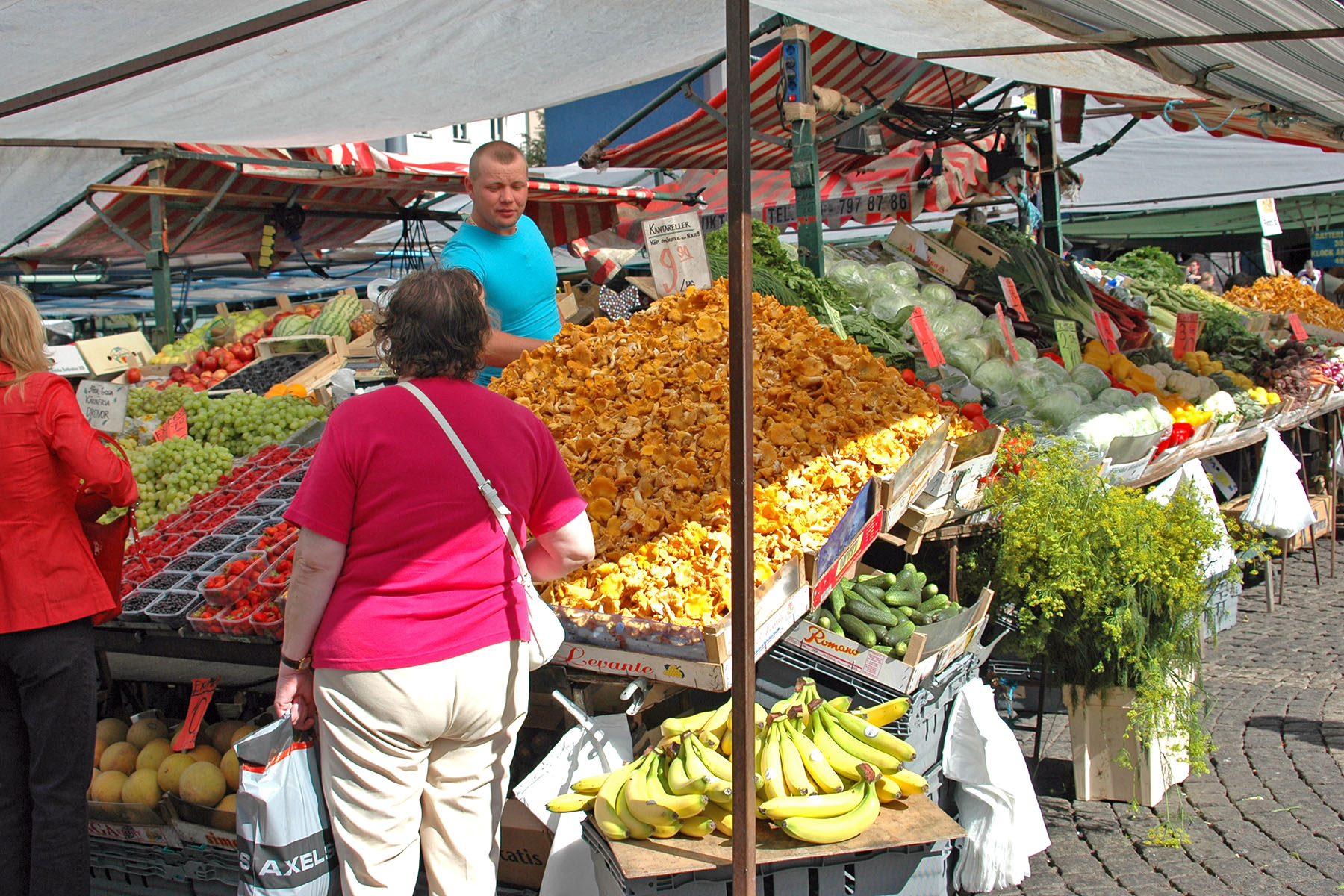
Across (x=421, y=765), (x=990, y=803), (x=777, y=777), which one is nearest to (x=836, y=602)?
(x=990, y=803)

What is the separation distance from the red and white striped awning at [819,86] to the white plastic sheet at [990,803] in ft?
13.3

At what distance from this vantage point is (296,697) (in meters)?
2.35

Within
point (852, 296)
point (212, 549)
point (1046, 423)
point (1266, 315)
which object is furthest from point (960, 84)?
point (212, 549)

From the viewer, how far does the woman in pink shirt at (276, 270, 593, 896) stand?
2174mm

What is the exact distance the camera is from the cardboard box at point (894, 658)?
310 centimetres

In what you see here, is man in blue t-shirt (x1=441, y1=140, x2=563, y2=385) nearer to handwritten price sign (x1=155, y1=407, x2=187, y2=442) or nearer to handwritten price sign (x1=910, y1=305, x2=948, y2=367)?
handwritten price sign (x1=910, y1=305, x2=948, y2=367)

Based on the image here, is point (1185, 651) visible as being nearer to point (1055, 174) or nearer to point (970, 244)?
point (970, 244)

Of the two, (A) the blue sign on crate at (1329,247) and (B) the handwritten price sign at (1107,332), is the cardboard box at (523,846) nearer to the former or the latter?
(B) the handwritten price sign at (1107,332)

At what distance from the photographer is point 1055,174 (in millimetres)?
8422

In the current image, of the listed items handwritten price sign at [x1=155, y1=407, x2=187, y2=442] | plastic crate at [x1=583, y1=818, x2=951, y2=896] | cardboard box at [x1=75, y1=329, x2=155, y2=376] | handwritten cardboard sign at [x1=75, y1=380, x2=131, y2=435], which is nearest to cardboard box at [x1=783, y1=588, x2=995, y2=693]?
plastic crate at [x1=583, y1=818, x2=951, y2=896]

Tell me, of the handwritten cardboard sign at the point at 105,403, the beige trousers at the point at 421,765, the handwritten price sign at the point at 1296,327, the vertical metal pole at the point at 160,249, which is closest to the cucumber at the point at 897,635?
the beige trousers at the point at 421,765

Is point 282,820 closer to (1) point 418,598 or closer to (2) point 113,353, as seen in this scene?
(1) point 418,598

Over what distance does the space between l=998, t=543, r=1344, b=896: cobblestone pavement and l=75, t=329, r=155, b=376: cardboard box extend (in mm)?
6739

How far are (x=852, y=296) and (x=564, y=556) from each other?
3573 mm
